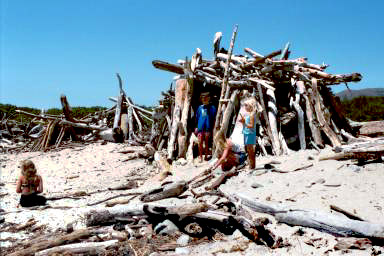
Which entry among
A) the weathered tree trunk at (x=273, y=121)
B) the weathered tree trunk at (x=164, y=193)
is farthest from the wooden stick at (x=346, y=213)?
the weathered tree trunk at (x=273, y=121)

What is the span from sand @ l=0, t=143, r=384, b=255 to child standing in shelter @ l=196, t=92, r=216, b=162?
0.47 metres

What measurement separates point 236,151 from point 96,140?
8596 mm

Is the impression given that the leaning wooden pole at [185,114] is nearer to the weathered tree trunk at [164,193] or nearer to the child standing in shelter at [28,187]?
the weathered tree trunk at [164,193]

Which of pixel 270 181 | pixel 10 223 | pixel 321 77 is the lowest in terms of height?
pixel 10 223

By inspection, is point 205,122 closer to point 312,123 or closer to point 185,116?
point 185,116

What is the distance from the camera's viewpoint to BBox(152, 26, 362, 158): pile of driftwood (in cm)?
930

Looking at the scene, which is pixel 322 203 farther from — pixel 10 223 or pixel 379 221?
pixel 10 223

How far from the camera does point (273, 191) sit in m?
6.07

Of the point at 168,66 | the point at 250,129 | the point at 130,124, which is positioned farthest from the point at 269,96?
the point at 130,124

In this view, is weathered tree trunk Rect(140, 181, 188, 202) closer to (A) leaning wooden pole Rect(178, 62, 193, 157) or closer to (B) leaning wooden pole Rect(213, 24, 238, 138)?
(B) leaning wooden pole Rect(213, 24, 238, 138)

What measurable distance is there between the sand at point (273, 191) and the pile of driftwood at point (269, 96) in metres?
0.97

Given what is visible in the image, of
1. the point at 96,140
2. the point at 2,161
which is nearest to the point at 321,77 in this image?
the point at 96,140

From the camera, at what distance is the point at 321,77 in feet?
33.0

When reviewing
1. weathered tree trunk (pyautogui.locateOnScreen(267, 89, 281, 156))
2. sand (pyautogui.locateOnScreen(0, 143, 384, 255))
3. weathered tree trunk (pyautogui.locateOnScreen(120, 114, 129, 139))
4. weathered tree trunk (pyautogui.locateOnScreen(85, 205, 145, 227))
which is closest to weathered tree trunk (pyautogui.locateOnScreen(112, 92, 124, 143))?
weathered tree trunk (pyautogui.locateOnScreen(120, 114, 129, 139))
